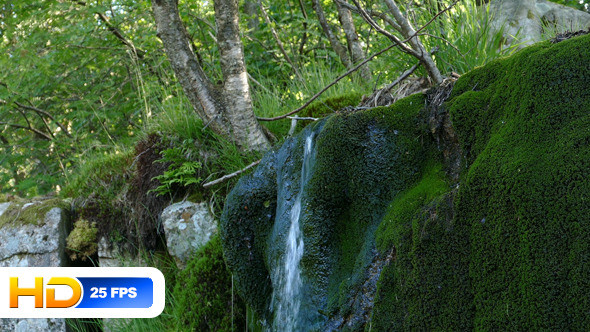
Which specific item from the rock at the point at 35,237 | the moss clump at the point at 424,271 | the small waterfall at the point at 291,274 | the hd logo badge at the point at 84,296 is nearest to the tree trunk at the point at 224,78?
the hd logo badge at the point at 84,296

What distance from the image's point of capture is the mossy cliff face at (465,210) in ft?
6.16

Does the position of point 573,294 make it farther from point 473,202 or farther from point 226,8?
point 226,8

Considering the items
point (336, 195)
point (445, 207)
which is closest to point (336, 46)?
point (336, 195)

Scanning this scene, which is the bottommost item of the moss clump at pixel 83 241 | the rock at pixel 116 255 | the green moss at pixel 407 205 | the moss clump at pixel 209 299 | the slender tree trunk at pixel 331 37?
the moss clump at pixel 209 299

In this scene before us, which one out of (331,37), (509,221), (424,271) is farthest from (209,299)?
(331,37)

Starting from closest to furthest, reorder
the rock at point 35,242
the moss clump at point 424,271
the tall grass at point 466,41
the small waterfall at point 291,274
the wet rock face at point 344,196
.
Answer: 1. the moss clump at point 424,271
2. the wet rock face at point 344,196
3. the small waterfall at point 291,274
4. the tall grass at point 466,41
5. the rock at point 35,242

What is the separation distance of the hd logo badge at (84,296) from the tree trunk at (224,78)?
1593mm

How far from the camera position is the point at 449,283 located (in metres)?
2.17

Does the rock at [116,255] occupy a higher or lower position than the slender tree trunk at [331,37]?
lower

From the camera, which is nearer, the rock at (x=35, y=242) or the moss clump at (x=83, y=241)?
the rock at (x=35, y=242)

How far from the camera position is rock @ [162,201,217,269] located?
484 cm

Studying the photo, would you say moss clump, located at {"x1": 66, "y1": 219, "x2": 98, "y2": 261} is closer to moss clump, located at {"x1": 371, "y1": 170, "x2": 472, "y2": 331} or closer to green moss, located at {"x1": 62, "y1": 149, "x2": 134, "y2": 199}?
green moss, located at {"x1": 62, "y1": 149, "x2": 134, "y2": 199}

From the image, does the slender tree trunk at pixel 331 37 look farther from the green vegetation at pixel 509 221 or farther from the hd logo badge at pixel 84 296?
the green vegetation at pixel 509 221

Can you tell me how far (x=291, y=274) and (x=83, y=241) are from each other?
137 inches
